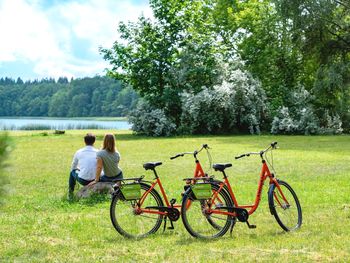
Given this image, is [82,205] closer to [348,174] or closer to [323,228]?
[323,228]

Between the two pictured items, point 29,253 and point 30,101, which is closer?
point 29,253

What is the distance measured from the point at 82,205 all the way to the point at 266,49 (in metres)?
33.9

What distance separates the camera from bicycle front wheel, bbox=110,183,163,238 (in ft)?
23.3

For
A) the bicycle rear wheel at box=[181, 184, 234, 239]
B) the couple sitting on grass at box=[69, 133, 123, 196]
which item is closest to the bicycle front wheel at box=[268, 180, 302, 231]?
the bicycle rear wheel at box=[181, 184, 234, 239]

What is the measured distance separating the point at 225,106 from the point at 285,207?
1122 inches

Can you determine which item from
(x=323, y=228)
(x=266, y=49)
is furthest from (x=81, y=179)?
(x=266, y=49)

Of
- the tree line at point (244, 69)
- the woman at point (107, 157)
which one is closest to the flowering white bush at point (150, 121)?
the tree line at point (244, 69)

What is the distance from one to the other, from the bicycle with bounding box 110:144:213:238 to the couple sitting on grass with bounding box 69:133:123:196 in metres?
2.46

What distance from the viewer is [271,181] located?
7488mm

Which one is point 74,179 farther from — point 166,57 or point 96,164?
point 166,57

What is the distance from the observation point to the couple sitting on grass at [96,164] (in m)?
9.94

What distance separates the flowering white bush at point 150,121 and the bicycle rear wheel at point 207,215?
28.8 metres

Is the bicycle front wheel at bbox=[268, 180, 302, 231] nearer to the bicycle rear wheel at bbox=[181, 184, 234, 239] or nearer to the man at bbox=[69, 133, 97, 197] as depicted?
the bicycle rear wheel at bbox=[181, 184, 234, 239]

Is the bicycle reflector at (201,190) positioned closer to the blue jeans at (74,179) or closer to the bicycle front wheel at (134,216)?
the bicycle front wheel at (134,216)
